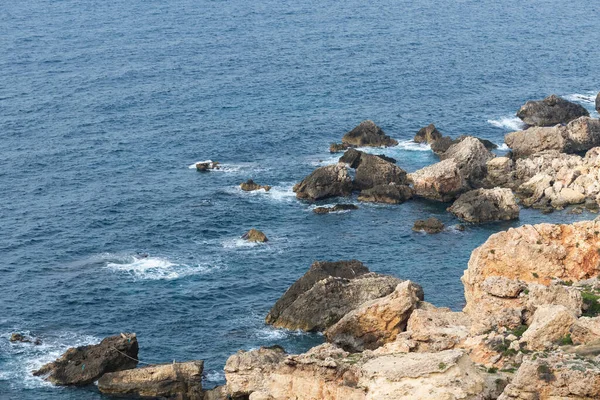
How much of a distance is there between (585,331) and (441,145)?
94.2m

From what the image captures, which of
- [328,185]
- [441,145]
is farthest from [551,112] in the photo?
[328,185]

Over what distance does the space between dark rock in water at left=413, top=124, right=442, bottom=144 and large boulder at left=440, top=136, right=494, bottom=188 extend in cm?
1486

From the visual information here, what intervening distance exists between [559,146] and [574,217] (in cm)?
2385

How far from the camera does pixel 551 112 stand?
588 feet

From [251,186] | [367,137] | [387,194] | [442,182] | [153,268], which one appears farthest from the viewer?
[367,137]

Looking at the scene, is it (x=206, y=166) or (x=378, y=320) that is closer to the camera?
(x=378, y=320)

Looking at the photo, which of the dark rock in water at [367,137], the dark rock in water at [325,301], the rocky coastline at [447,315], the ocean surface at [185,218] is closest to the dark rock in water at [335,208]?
the rocky coastline at [447,315]

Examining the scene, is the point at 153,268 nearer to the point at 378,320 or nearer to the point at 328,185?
the point at 328,185

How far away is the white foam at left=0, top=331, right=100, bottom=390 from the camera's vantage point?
3989 inches

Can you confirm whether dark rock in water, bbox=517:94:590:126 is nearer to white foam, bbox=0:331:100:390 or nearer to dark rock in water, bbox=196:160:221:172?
dark rock in water, bbox=196:160:221:172

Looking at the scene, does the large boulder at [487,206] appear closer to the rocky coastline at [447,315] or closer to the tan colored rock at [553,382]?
the rocky coastline at [447,315]

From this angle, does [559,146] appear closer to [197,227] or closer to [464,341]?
[197,227]

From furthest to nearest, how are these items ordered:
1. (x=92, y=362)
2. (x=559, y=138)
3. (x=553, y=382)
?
(x=559, y=138) < (x=92, y=362) < (x=553, y=382)

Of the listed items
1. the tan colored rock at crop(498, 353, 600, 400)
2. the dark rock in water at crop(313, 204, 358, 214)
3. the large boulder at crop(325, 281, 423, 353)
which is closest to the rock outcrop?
the dark rock in water at crop(313, 204, 358, 214)
